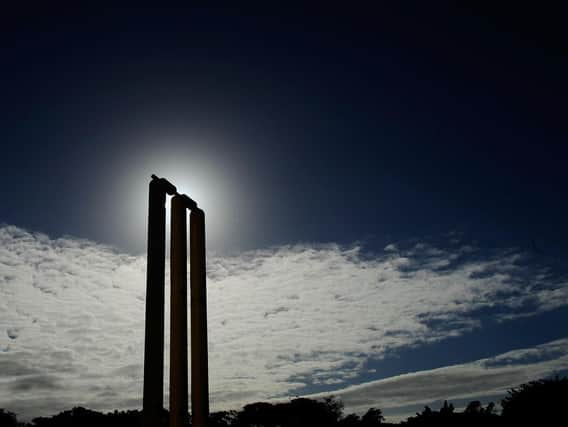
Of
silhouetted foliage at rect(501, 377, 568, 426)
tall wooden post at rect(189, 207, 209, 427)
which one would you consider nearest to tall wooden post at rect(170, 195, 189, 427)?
tall wooden post at rect(189, 207, 209, 427)

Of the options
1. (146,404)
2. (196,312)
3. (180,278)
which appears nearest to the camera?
(146,404)

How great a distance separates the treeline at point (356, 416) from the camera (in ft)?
126

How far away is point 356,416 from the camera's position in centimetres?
6153

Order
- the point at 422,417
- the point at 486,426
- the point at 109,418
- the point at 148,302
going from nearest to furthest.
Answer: the point at 148,302 < the point at 486,426 < the point at 422,417 < the point at 109,418

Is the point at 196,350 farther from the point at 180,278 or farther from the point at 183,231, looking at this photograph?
the point at 183,231

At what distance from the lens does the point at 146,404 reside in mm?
12203

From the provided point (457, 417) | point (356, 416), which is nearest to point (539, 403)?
point (457, 417)

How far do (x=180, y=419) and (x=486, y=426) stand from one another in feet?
102

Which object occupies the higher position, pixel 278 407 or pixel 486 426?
pixel 278 407

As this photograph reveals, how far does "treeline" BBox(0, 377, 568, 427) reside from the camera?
38.5 m

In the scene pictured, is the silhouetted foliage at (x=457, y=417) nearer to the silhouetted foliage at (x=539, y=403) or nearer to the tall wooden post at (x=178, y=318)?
the silhouetted foliage at (x=539, y=403)

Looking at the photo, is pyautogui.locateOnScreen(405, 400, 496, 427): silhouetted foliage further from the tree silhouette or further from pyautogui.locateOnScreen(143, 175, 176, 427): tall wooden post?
pyautogui.locateOnScreen(143, 175, 176, 427): tall wooden post

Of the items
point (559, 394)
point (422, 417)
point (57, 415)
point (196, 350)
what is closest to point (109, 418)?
point (57, 415)

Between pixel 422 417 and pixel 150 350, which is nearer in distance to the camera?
pixel 150 350
